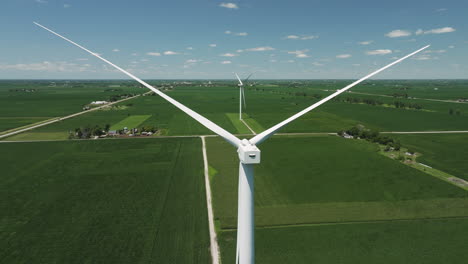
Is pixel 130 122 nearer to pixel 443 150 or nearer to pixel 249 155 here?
pixel 249 155

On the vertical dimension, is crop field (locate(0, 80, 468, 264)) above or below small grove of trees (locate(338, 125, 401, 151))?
below

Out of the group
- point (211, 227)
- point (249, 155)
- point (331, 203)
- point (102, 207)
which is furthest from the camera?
point (331, 203)

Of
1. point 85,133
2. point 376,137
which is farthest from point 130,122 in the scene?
point 376,137

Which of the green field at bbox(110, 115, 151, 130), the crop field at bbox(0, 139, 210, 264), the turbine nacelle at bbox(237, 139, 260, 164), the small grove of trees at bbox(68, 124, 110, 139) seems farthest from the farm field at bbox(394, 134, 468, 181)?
the green field at bbox(110, 115, 151, 130)

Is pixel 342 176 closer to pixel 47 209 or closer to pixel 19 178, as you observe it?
pixel 47 209

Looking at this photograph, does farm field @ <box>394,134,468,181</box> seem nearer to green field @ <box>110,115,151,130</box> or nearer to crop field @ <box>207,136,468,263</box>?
crop field @ <box>207,136,468,263</box>

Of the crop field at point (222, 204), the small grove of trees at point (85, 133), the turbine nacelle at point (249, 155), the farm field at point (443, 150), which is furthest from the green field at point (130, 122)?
the farm field at point (443, 150)
